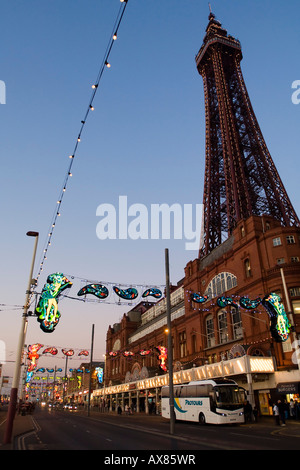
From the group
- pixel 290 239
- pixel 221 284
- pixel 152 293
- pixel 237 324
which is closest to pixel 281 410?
pixel 152 293

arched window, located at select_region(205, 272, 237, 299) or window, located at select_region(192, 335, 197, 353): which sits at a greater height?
arched window, located at select_region(205, 272, 237, 299)

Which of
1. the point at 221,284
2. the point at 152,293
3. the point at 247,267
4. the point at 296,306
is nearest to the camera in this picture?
the point at 152,293

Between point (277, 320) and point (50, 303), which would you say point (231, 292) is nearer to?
point (277, 320)

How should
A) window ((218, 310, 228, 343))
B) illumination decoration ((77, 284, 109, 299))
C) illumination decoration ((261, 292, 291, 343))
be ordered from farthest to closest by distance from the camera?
1. window ((218, 310, 228, 343))
2. illumination decoration ((261, 292, 291, 343))
3. illumination decoration ((77, 284, 109, 299))

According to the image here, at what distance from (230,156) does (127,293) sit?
6172cm

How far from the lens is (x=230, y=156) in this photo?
78.9 meters

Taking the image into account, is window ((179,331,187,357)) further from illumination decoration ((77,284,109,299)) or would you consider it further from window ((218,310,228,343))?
illumination decoration ((77,284,109,299))

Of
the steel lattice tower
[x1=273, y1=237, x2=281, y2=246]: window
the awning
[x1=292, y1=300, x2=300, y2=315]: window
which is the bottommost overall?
the awning

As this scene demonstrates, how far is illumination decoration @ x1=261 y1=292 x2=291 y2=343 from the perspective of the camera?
2627cm

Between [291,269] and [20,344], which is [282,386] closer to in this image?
[291,269]

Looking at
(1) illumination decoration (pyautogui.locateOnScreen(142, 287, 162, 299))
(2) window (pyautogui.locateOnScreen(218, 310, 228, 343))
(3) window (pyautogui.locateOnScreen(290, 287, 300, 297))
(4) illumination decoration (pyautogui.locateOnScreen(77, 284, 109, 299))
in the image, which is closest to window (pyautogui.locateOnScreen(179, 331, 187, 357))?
(2) window (pyautogui.locateOnScreen(218, 310, 228, 343))

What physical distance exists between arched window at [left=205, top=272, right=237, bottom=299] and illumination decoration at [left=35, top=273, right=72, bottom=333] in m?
27.5

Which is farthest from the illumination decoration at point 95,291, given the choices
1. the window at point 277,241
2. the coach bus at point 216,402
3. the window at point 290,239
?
the window at point 290,239
